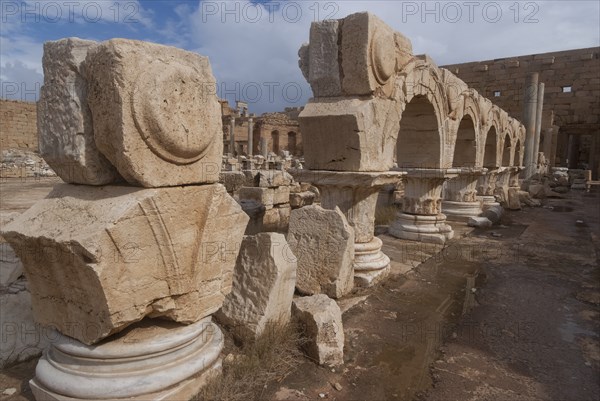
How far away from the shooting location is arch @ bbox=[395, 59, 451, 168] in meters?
5.57

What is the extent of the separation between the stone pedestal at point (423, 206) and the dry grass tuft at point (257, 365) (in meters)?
4.04

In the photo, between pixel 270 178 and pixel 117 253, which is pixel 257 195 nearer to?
pixel 270 178

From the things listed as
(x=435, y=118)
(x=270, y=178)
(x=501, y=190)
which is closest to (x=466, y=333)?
(x=435, y=118)

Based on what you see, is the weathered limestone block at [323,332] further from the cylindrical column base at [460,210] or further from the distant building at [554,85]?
the distant building at [554,85]

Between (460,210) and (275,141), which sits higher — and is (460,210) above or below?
below

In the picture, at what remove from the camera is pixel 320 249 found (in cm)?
341

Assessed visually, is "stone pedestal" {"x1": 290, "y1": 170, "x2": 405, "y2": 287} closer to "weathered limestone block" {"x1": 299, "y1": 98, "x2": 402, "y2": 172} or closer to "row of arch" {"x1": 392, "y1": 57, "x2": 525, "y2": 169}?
"weathered limestone block" {"x1": 299, "y1": 98, "x2": 402, "y2": 172}

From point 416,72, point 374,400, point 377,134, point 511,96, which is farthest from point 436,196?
point 511,96

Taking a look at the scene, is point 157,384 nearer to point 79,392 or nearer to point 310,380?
point 79,392

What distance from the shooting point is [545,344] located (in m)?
2.91

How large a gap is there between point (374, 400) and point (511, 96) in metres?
21.5

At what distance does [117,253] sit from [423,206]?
17.5 ft

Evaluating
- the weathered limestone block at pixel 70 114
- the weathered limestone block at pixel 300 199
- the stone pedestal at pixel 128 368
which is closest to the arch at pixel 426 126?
the weathered limestone block at pixel 300 199

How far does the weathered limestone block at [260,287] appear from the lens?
97.5 inches
